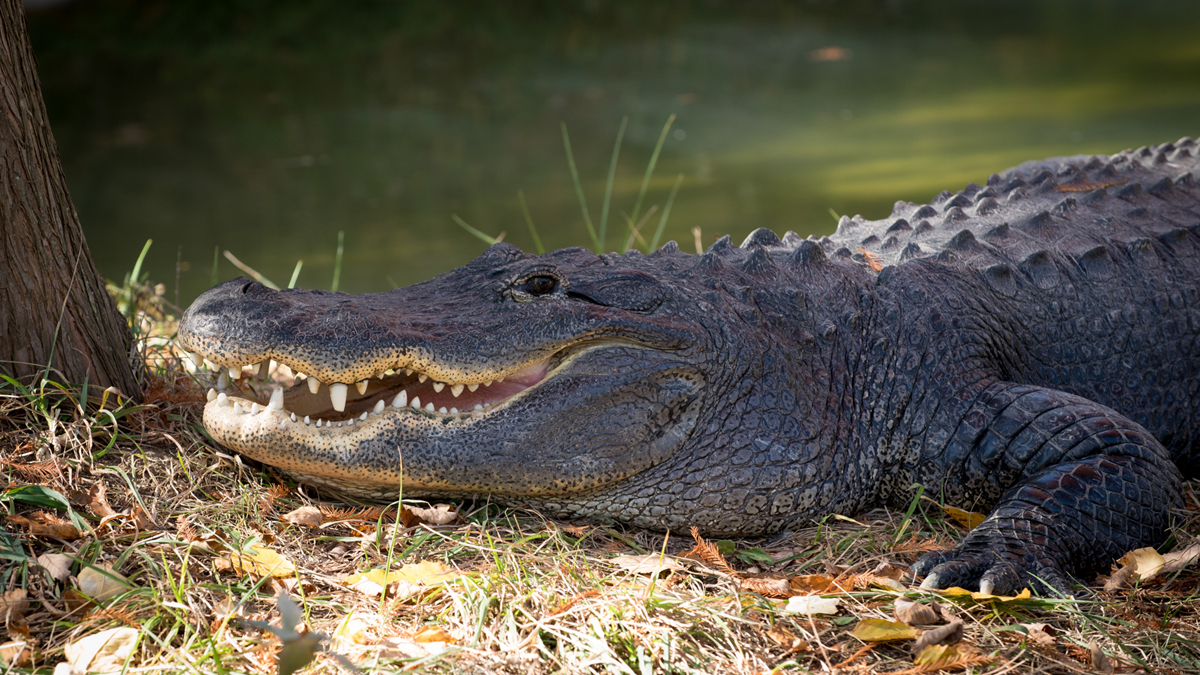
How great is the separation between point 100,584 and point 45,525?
270mm

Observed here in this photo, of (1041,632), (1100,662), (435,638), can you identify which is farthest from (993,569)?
(435,638)

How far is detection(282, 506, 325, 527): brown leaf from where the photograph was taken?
2.88 m

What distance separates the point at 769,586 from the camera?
8.78ft

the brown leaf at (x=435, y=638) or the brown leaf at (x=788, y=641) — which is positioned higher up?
the brown leaf at (x=435, y=638)

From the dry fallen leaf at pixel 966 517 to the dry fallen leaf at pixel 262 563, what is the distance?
196cm

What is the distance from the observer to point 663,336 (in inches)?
120

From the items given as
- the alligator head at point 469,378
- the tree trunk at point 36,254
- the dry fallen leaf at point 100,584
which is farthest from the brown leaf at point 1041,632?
the tree trunk at point 36,254

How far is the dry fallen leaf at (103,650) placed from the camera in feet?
7.23

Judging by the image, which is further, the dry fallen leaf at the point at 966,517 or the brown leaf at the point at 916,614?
the dry fallen leaf at the point at 966,517

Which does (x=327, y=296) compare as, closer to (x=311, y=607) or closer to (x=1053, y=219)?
(x=311, y=607)

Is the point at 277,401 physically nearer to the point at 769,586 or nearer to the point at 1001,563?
the point at 769,586

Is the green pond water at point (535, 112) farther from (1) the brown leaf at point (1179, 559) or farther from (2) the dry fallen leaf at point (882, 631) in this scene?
(2) the dry fallen leaf at point (882, 631)

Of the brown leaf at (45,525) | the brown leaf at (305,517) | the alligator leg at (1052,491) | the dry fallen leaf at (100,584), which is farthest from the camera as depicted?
the brown leaf at (305,517)

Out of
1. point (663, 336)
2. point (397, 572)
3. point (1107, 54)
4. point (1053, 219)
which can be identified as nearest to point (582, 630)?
point (397, 572)
